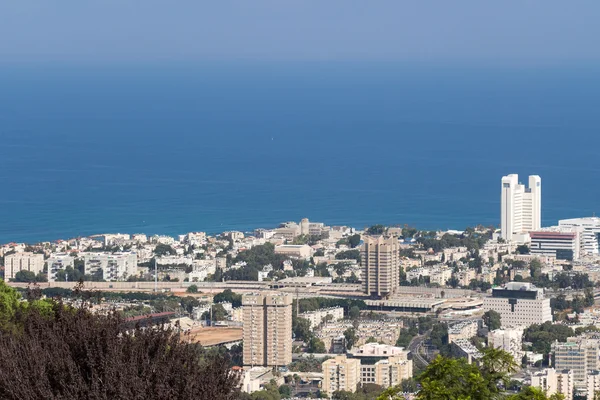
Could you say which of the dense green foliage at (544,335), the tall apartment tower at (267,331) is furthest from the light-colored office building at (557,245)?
the tall apartment tower at (267,331)

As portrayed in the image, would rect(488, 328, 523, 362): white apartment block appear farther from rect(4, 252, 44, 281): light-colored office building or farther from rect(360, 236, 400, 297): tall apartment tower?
rect(4, 252, 44, 281): light-colored office building

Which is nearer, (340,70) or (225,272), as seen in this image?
(225,272)

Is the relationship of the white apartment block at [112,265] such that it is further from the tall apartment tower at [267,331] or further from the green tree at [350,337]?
the green tree at [350,337]

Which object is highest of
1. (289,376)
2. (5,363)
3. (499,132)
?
(499,132)

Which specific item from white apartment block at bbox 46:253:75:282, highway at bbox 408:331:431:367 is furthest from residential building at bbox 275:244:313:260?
highway at bbox 408:331:431:367

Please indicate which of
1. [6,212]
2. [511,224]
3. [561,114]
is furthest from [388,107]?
[511,224]

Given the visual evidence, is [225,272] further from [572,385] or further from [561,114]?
[561,114]
